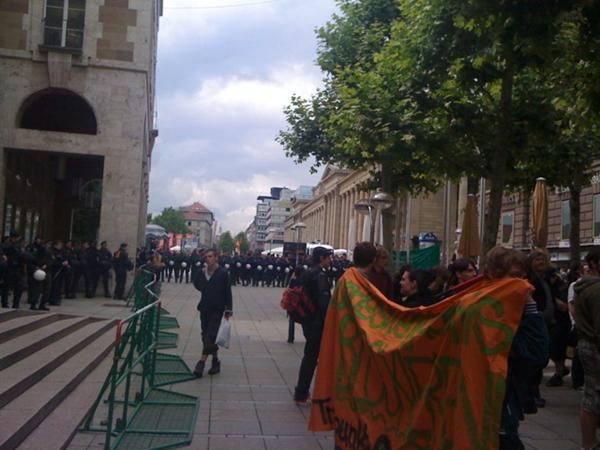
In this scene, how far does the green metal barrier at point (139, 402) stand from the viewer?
657 cm

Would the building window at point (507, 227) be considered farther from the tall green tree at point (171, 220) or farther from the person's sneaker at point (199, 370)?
the tall green tree at point (171, 220)

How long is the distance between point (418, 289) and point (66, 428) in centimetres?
383

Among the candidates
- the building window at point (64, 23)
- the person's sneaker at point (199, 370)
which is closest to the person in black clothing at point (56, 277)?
the building window at point (64, 23)

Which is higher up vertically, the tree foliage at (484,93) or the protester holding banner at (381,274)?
the tree foliage at (484,93)

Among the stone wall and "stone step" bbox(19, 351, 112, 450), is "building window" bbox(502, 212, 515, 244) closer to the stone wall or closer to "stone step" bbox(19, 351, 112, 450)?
the stone wall

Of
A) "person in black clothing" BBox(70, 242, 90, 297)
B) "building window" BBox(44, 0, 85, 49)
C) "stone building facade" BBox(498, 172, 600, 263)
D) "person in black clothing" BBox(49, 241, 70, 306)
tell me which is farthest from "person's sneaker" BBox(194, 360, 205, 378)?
"stone building facade" BBox(498, 172, 600, 263)

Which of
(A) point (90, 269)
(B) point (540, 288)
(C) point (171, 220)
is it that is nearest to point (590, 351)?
(B) point (540, 288)

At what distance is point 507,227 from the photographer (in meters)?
41.7

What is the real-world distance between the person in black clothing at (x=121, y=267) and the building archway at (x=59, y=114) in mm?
5223

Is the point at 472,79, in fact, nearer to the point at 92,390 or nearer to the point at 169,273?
the point at 92,390

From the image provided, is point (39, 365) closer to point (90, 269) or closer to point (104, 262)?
point (104, 262)

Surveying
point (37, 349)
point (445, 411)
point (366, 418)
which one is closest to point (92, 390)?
point (37, 349)

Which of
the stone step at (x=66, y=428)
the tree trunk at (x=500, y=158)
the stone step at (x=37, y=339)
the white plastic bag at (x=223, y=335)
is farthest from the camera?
the tree trunk at (x=500, y=158)

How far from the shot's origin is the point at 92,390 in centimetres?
939
